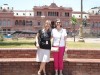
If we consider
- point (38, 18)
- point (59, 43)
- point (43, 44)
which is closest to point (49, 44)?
point (43, 44)

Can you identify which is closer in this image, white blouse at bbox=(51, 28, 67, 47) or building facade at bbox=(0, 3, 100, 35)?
white blouse at bbox=(51, 28, 67, 47)

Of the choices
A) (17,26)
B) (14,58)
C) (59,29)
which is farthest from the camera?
(17,26)

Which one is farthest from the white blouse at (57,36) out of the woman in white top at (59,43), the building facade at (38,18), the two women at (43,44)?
the building facade at (38,18)

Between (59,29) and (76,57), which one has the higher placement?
(59,29)

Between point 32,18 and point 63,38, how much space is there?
270ft

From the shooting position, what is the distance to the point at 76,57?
1055 cm

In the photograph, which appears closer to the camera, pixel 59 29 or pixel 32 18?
pixel 59 29

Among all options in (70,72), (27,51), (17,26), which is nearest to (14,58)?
(27,51)

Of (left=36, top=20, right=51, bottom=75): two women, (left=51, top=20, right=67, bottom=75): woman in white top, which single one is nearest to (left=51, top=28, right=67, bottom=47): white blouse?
(left=51, top=20, right=67, bottom=75): woman in white top

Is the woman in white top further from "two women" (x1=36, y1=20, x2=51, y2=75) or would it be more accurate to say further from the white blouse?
"two women" (x1=36, y1=20, x2=51, y2=75)

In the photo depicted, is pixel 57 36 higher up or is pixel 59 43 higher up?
pixel 57 36

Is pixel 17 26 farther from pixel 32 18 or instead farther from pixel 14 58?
pixel 14 58

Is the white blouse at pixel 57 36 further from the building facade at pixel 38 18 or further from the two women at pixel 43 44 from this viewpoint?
the building facade at pixel 38 18

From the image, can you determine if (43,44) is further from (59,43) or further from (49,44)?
(59,43)
